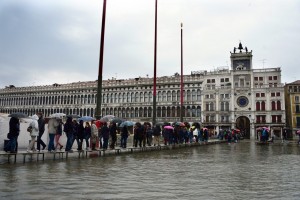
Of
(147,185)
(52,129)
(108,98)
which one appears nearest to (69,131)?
(52,129)

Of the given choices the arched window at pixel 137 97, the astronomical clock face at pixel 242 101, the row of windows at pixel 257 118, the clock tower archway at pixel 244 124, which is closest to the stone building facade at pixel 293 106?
the row of windows at pixel 257 118

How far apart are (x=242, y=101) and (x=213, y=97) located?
6.28m

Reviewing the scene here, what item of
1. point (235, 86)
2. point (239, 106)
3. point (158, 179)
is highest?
point (235, 86)

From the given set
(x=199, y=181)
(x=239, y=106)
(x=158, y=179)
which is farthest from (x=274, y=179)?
(x=239, y=106)

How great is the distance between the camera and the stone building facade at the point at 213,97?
65.4 meters

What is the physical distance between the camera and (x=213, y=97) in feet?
225

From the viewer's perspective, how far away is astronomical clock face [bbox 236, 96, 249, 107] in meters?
66.7

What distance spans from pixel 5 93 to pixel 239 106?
6966 centimetres

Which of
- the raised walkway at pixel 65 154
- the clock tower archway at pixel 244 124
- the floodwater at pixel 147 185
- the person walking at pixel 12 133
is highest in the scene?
the clock tower archway at pixel 244 124

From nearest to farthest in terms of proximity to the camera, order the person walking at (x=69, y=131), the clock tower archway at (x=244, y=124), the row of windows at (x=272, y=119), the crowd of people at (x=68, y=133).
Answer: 1. the crowd of people at (x=68, y=133)
2. the person walking at (x=69, y=131)
3. the row of windows at (x=272, y=119)
4. the clock tower archway at (x=244, y=124)

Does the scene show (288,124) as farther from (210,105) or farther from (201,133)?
(201,133)

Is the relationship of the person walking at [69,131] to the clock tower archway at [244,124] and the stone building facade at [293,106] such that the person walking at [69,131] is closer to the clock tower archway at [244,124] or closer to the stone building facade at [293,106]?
the clock tower archway at [244,124]

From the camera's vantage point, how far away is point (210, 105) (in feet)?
225

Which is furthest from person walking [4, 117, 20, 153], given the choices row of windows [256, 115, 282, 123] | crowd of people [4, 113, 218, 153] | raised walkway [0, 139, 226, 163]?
row of windows [256, 115, 282, 123]
